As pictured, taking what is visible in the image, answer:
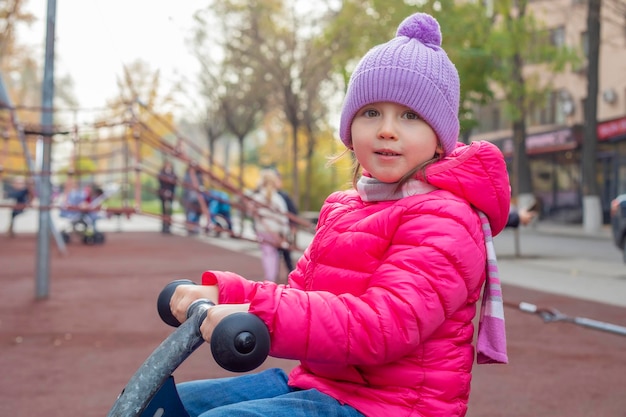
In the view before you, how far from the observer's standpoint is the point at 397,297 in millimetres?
1580

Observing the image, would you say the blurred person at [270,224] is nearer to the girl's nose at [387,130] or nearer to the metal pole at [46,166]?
the metal pole at [46,166]

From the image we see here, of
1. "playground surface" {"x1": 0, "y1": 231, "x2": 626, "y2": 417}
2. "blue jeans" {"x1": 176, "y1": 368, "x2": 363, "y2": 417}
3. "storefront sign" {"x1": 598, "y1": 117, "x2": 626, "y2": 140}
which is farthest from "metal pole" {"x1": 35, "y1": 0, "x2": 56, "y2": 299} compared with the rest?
"storefront sign" {"x1": 598, "y1": 117, "x2": 626, "y2": 140}

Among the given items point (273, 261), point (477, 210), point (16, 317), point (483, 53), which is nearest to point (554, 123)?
point (483, 53)

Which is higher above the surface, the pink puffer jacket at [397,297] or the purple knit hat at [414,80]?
the purple knit hat at [414,80]

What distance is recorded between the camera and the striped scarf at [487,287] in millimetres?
1812

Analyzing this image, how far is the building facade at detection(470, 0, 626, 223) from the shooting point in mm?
26391

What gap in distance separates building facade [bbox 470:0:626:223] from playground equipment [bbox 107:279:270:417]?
25.8m

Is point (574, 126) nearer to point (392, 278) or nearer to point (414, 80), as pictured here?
point (414, 80)

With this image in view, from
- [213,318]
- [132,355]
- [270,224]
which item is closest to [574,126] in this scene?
[270,224]

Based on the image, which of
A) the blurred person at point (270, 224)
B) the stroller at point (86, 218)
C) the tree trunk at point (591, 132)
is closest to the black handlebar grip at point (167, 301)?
the blurred person at point (270, 224)

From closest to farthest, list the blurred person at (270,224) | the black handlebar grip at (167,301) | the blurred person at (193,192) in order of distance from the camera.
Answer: the black handlebar grip at (167,301) < the blurred person at (193,192) < the blurred person at (270,224)

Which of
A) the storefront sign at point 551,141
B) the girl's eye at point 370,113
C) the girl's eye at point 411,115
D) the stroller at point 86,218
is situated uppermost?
the storefront sign at point 551,141

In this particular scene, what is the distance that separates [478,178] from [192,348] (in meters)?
0.79

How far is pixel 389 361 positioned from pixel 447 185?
1.41 feet
